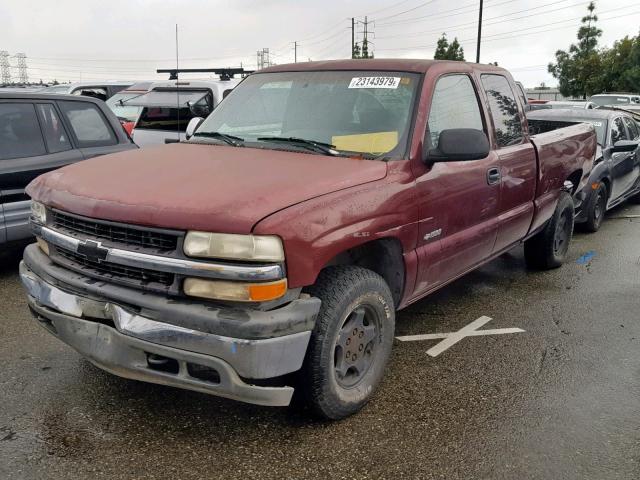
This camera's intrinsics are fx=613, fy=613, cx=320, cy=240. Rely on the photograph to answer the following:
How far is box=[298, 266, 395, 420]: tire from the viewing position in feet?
9.54

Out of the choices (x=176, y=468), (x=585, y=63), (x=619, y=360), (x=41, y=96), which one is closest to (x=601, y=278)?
(x=619, y=360)

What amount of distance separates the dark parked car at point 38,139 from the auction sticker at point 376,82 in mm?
3213

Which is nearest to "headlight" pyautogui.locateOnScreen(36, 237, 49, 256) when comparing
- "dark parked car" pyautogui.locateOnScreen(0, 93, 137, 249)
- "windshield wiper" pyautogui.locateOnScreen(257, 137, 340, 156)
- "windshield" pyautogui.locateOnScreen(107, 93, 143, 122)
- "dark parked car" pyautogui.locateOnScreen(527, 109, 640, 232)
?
"windshield wiper" pyautogui.locateOnScreen(257, 137, 340, 156)

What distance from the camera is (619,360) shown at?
160 inches

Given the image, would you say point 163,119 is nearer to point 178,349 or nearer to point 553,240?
point 553,240

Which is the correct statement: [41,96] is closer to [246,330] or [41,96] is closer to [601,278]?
→ [246,330]

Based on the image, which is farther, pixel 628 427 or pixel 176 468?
pixel 628 427

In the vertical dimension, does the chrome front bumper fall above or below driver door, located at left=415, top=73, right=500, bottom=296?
below

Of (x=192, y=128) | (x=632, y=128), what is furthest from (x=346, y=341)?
(x=632, y=128)

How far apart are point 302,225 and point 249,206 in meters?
0.25

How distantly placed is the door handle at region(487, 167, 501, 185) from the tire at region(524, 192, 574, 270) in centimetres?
170

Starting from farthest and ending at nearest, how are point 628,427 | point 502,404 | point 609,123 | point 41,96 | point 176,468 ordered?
point 609,123
point 41,96
point 502,404
point 628,427
point 176,468

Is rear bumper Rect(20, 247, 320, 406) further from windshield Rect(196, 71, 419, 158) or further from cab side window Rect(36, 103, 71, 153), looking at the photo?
cab side window Rect(36, 103, 71, 153)

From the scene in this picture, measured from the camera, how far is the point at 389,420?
326 centimetres
